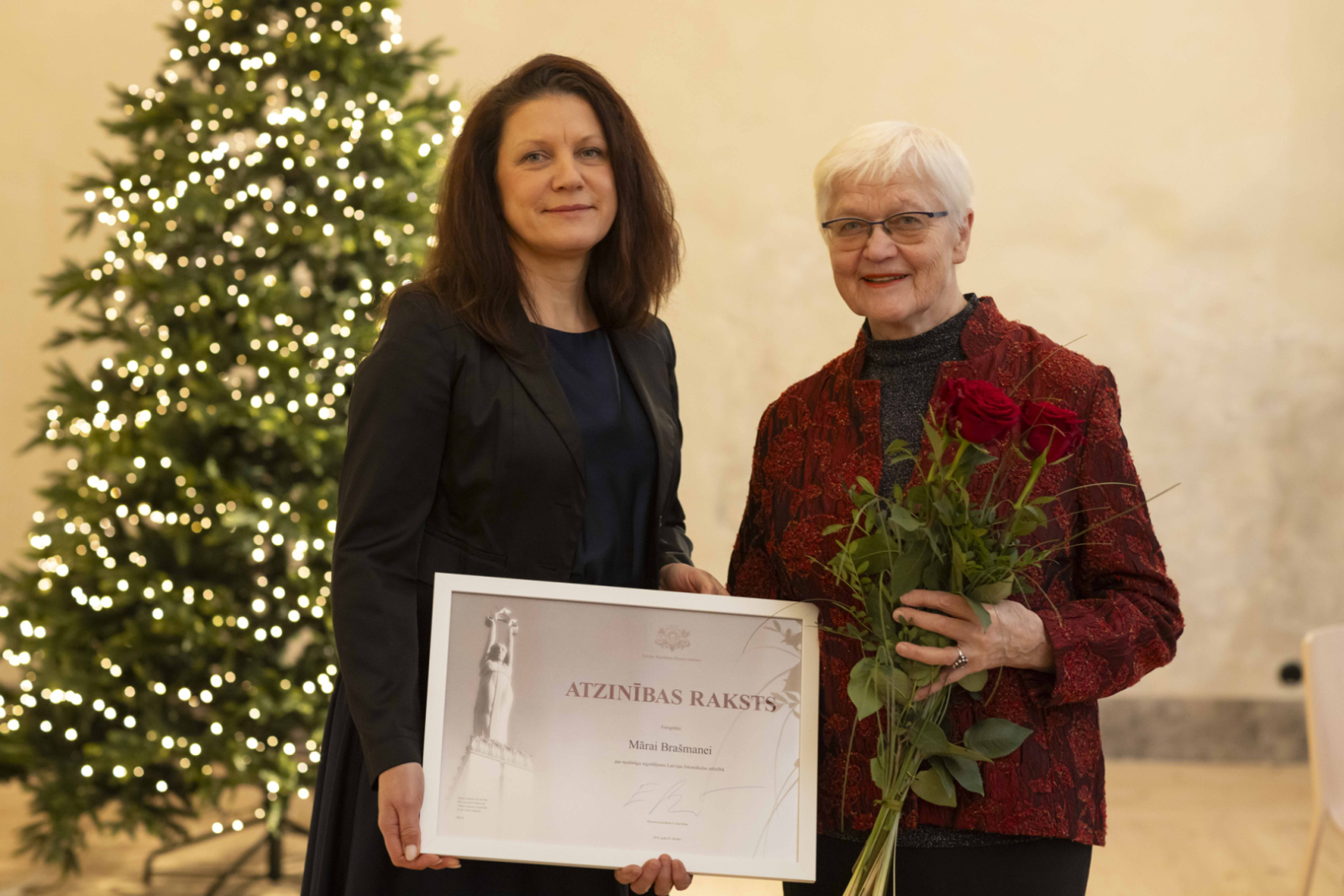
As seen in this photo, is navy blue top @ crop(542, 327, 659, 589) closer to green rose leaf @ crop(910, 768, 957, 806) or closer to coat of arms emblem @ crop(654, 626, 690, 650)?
coat of arms emblem @ crop(654, 626, 690, 650)

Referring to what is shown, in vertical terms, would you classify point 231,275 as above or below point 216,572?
above

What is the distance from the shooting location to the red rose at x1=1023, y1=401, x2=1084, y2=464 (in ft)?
3.90

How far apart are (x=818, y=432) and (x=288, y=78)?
256 cm

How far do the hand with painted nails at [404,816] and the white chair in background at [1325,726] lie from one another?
2.26 m

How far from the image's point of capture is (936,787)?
4.45 feet

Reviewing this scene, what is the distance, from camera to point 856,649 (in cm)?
151

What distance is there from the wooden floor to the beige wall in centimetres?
62

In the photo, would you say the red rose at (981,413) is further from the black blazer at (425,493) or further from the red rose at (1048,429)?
the black blazer at (425,493)

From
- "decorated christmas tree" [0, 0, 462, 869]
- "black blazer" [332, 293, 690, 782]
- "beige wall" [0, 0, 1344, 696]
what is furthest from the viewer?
"beige wall" [0, 0, 1344, 696]

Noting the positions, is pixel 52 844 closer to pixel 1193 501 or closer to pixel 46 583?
pixel 46 583

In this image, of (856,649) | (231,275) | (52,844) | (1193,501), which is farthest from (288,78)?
(1193,501)

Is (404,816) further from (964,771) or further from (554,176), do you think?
(554,176)

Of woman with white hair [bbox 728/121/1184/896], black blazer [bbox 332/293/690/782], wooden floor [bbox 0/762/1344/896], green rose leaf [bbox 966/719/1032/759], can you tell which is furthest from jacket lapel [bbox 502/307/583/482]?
wooden floor [bbox 0/762/1344/896]

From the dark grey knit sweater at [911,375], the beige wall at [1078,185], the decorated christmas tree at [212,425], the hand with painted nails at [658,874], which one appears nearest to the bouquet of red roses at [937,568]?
the dark grey knit sweater at [911,375]
